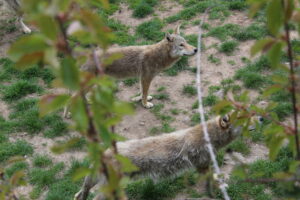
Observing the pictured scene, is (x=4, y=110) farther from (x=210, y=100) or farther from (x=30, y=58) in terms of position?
(x=30, y=58)

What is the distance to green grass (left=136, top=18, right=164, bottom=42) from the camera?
28.5 feet

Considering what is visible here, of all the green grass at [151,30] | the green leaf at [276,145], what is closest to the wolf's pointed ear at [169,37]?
the green grass at [151,30]

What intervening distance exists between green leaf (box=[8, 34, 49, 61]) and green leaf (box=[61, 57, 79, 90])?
0.08 meters

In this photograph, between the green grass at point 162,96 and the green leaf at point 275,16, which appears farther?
the green grass at point 162,96

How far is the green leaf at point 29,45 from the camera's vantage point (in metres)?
1.22

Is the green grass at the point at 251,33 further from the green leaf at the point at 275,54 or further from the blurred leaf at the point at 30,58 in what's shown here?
the blurred leaf at the point at 30,58

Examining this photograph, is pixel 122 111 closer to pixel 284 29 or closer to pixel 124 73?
pixel 284 29

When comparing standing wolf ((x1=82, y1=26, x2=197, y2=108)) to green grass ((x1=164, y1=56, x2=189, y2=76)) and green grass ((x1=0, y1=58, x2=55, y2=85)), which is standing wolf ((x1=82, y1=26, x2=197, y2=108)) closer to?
green grass ((x1=164, y1=56, x2=189, y2=76))

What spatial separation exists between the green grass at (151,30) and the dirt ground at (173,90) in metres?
0.23

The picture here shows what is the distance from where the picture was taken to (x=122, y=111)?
1.46 metres

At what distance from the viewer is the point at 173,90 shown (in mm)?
7445

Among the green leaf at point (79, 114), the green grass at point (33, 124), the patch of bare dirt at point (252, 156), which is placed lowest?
the patch of bare dirt at point (252, 156)

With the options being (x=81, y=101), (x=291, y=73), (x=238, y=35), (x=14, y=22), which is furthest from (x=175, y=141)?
(x=14, y=22)

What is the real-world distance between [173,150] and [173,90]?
2725 millimetres
